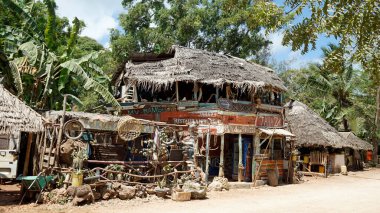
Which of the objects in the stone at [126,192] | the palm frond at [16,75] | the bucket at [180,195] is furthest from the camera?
the palm frond at [16,75]

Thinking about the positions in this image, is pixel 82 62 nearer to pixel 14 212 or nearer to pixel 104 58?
pixel 14 212

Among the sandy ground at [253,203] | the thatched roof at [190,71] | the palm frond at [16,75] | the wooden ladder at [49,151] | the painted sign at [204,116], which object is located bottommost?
the sandy ground at [253,203]

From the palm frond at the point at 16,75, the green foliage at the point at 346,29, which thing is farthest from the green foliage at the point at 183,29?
the green foliage at the point at 346,29

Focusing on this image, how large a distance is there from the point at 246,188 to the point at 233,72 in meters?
5.56

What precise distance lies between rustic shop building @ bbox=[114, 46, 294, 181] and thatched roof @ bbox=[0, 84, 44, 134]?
6510 millimetres

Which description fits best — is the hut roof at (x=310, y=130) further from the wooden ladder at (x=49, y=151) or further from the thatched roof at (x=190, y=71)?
the wooden ladder at (x=49, y=151)

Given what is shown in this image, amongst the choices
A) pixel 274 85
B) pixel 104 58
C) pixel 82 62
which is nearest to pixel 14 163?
pixel 82 62

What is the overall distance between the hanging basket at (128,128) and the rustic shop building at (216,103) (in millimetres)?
3810

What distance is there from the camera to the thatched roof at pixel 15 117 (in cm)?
1037

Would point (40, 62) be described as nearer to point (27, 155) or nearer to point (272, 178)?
point (27, 155)

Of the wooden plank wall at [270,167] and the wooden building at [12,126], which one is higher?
the wooden building at [12,126]

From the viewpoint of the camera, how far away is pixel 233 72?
17359 mm

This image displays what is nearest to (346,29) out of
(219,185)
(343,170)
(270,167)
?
(219,185)

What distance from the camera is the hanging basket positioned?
12.1 m
